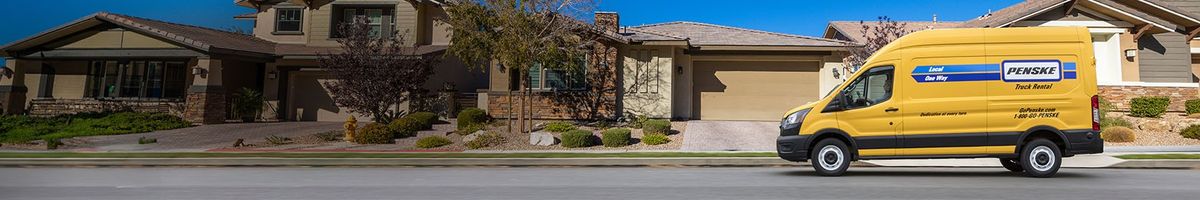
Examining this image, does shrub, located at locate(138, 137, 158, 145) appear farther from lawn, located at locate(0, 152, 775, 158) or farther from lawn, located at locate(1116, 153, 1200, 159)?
lawn, located at locate(1116, 153, 1200, 159)

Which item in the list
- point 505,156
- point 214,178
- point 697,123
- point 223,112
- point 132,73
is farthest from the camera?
point 132,73

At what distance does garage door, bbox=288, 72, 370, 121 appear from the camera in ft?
73.9

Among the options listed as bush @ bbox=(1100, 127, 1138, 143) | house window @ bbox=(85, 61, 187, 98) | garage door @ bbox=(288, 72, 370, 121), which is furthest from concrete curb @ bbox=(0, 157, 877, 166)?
house window @ bbox=(85, 61, 187, 98)

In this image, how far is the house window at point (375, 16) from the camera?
22328 millimetres

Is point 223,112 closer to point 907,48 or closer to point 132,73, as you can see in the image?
point 132,73

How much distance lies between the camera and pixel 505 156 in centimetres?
1268

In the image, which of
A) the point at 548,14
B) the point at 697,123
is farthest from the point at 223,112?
the point at 697,123

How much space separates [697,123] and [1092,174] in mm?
11180

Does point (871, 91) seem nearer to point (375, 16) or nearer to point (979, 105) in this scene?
point (979, 105)

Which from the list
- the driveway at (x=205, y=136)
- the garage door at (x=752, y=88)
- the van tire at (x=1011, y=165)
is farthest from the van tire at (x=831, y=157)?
the driveway at (x=205, y=136)

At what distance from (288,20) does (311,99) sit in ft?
10.6

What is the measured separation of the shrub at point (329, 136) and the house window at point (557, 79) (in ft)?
18.7

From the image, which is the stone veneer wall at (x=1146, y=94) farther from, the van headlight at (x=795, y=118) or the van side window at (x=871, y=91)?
the van headlight at (x=795, y=118)

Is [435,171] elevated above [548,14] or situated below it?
below
